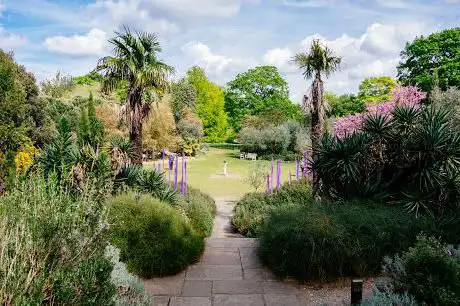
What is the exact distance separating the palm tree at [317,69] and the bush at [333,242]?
614cm

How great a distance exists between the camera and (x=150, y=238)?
563 cm

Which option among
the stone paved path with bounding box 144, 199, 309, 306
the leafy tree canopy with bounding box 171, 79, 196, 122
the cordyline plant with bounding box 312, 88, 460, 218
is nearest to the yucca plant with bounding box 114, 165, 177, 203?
the stone paved path with bounding box 144, 199, 309, 306

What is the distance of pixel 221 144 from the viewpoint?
158ft

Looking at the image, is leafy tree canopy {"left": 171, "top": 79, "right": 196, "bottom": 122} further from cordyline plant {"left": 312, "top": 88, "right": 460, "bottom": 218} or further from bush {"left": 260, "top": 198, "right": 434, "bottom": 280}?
bush {"left": 260, "top": 198, "right": 434, "bottom": 280}

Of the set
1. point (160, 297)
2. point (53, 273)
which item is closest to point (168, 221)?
point (160, 297)

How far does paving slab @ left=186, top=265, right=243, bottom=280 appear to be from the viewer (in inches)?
215

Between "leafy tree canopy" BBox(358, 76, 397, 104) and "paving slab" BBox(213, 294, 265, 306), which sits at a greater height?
"leafy tree canopy" BBox(358, 76, 397, 104)

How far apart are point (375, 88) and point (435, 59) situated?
24.6 ft

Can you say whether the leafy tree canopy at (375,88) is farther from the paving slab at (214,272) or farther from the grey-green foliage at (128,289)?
the grey-green foliage at (128,289)

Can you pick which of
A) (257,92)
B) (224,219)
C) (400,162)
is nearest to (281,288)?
(400,162)

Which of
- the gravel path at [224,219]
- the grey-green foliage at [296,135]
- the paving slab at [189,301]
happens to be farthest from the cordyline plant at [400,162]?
the grey-green foliage at [296,135]

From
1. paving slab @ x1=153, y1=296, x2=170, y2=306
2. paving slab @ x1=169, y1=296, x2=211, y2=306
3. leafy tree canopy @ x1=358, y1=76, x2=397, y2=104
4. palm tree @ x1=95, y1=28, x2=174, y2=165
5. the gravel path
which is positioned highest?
leafy tree canopy @ x1=358, y1=76, x2=397, y2=104

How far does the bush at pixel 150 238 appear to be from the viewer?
545 centimetres

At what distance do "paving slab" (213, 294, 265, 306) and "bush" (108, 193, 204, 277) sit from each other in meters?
0.99
